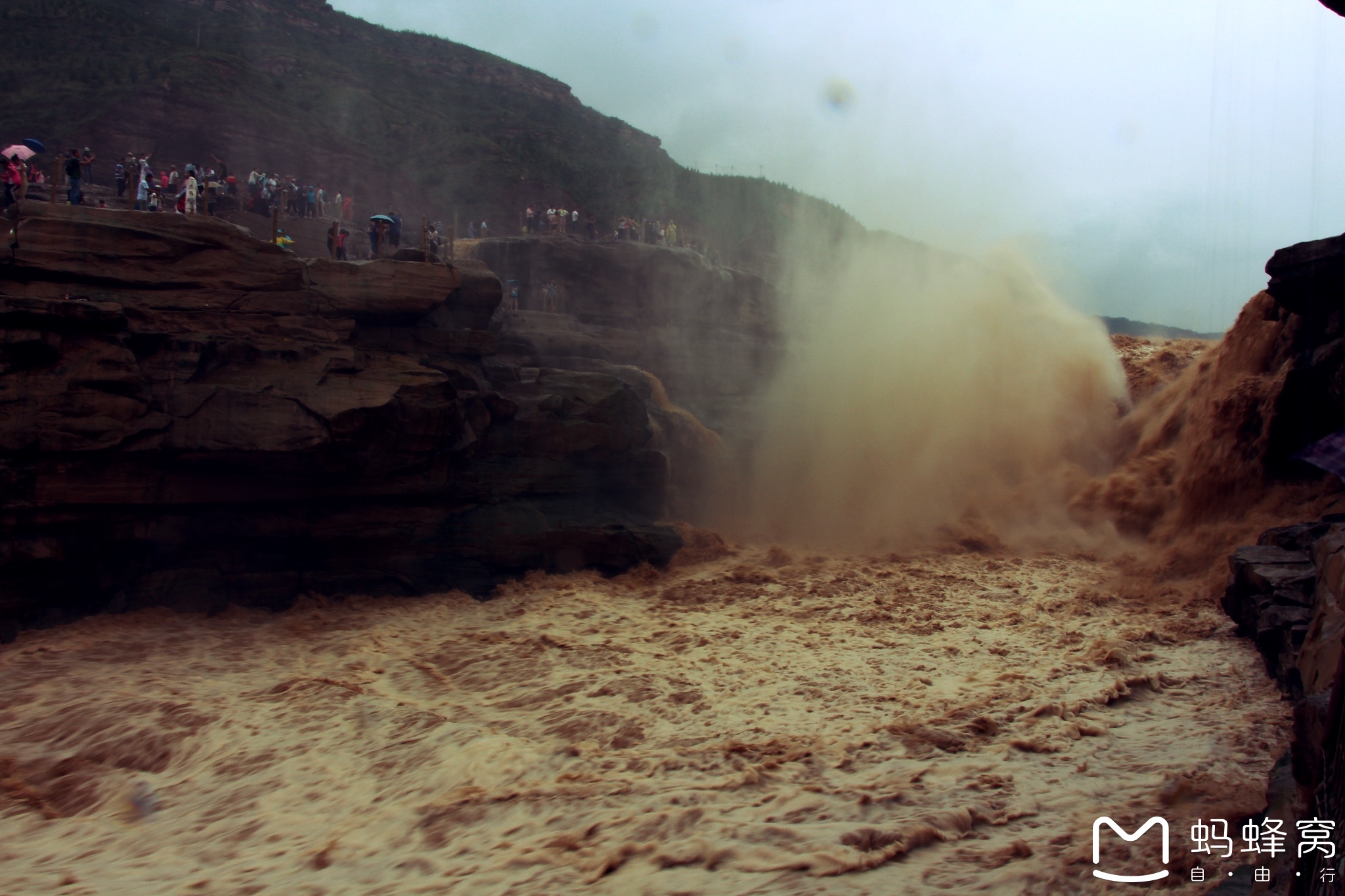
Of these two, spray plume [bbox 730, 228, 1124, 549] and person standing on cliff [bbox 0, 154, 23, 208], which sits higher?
person standing on cliff [bbox 0, 154, 23, 208]

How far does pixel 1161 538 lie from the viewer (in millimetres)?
11820

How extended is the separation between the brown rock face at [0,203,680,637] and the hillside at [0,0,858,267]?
75.6 feet

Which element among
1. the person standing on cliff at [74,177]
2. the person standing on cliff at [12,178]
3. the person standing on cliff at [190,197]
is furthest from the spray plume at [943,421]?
the person standing on cliff at [74,177]

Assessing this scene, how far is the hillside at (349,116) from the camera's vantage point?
109 ft

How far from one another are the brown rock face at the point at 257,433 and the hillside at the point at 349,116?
23.0 meters

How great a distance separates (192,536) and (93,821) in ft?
15.9

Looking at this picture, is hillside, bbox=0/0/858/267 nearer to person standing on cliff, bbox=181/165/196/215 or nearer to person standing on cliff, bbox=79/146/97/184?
person standing on cliff, bbox=79/146/97/184

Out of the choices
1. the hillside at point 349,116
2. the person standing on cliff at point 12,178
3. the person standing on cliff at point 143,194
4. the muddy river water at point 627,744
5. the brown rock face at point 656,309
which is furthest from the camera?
the hillside at point 349,116

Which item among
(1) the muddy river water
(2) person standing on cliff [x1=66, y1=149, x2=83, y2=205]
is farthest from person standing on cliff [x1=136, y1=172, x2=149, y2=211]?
(1) the muddy river water

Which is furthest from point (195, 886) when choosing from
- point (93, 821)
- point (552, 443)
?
point (552, 443)

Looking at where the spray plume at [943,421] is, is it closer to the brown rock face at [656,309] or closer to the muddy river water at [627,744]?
the brown rock face at [656,309]

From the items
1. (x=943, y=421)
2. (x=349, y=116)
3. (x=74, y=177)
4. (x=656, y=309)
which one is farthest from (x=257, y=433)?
(x=349, y=116)

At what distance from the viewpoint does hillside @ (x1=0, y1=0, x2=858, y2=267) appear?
33281 millimetres

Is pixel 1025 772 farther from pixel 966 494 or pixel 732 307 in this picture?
pixel 732 307
